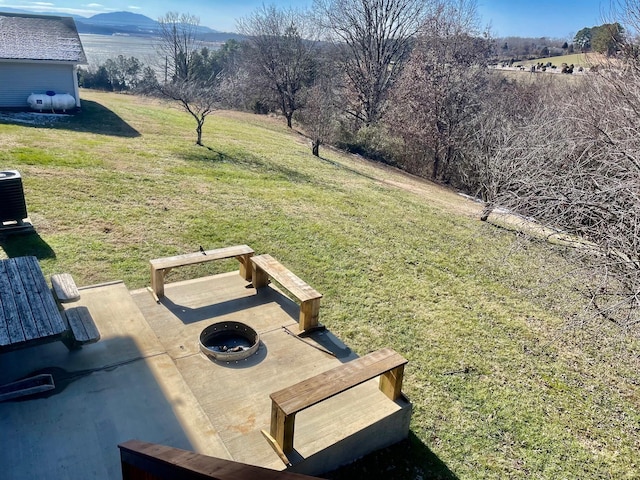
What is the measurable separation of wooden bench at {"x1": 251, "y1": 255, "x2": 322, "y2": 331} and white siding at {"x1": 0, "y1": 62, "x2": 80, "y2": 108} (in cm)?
1604

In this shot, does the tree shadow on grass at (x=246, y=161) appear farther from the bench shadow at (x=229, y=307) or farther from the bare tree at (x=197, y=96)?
the bench shadow at (x=229, y=307)

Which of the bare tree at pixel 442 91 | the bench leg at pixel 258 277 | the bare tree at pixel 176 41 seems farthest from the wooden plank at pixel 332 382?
the bare tree at pixel 176 41

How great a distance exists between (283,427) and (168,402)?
100 centimetres

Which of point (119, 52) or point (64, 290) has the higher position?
point (119, 52)

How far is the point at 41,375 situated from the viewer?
347cm

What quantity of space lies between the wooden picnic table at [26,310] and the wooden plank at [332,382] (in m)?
1.68

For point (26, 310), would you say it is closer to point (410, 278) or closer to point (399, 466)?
point (399, 466)

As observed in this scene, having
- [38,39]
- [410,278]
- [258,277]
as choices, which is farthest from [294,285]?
[38,39]

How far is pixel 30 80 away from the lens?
1683 cm

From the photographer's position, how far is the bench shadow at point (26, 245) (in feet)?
19.1

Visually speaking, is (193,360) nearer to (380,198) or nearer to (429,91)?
(380,198)

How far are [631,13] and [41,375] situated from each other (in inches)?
265

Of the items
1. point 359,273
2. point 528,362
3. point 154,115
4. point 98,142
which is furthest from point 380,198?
point 154,115

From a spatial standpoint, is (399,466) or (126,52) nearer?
(399,466)
